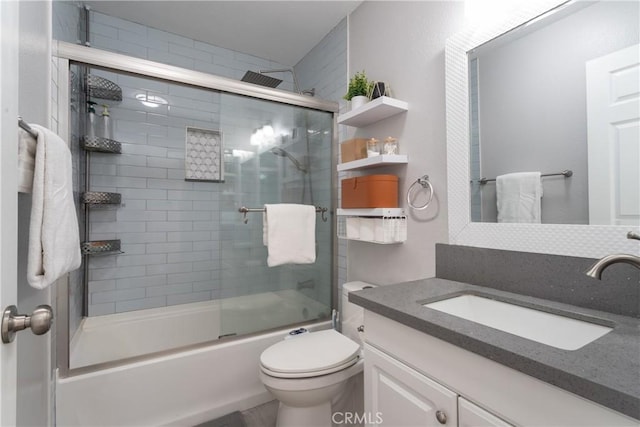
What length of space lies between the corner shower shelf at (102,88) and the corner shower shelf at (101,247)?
0.99m

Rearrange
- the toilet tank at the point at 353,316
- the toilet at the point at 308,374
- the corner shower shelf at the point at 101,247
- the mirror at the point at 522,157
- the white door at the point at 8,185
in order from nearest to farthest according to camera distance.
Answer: the white door at the point at 8,185, the mirror at the point at 522,157, the toilet at the point at 308,374, the toilet tank at the point at 353,316, the corner shower shelf at the point at 101,247

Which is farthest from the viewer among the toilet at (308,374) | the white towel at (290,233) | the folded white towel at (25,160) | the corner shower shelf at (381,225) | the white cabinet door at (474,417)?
the white towel at (290,233)

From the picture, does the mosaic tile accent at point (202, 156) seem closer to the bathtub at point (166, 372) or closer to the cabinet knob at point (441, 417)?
the bathtub at point (166, 372)

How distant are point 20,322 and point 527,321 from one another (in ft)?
3.99

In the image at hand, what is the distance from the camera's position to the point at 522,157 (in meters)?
1.04

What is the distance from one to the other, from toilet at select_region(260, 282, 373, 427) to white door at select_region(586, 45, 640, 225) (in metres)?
1.08

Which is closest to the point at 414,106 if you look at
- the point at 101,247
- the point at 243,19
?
the point at 243,19

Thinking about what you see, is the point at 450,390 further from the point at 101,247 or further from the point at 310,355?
the point at 101,247

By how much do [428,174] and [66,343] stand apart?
1.86 m

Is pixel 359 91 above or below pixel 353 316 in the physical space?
above

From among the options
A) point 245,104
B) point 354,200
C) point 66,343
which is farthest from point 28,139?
point 354,200

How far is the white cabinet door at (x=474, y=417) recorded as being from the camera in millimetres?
597

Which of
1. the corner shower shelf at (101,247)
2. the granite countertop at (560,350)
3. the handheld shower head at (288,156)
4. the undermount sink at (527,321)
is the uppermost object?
the handheld shower head at (288,156)

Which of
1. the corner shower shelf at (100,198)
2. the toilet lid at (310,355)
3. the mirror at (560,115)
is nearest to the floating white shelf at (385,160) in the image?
the mirror at (560,115)
